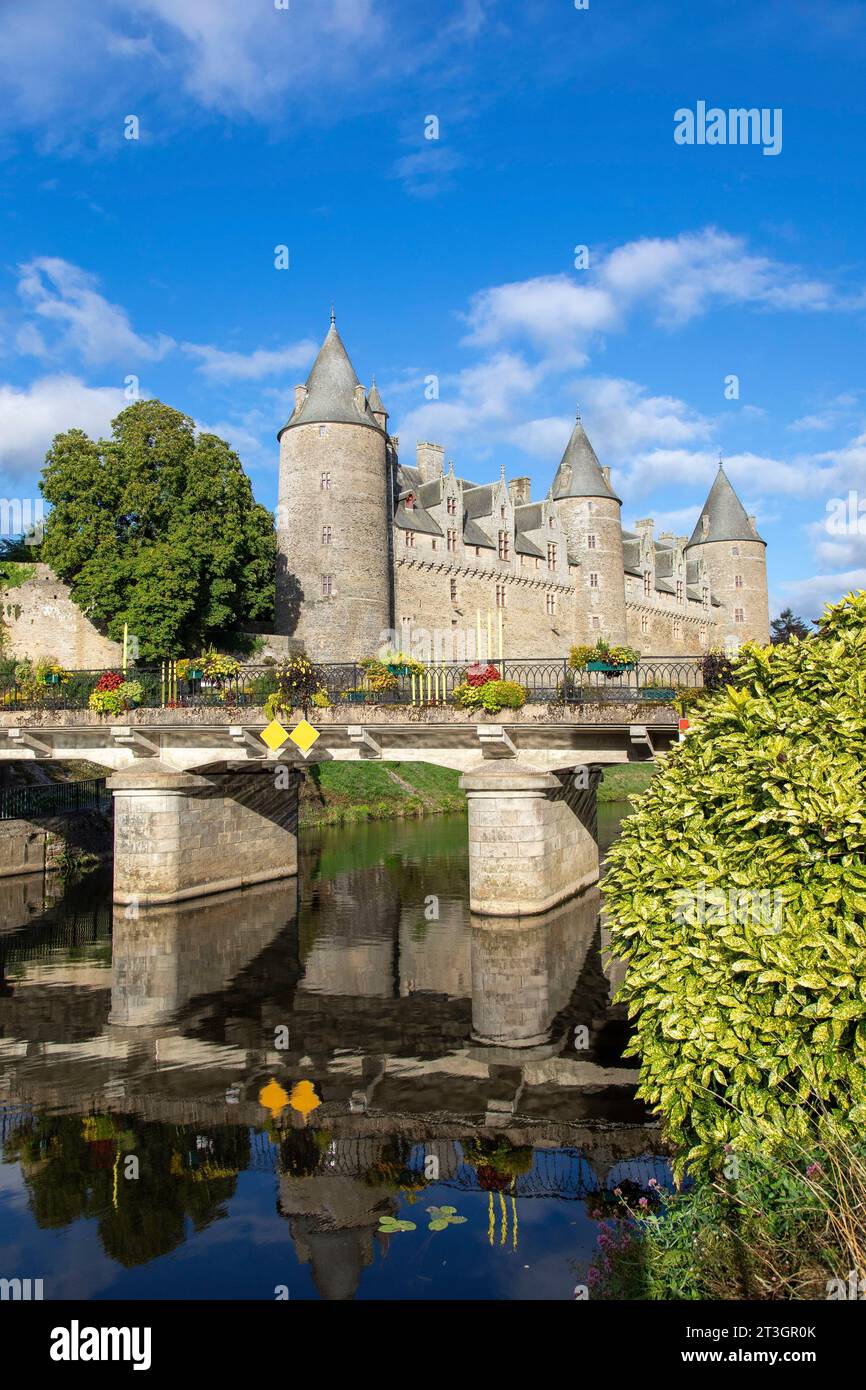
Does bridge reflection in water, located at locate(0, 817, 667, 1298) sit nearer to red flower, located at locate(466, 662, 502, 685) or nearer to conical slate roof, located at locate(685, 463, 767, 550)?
red flower, located at locate(466, 662, 502, 685)

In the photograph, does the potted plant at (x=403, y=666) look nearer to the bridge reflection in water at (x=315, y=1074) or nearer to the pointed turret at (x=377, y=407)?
the bridge reflection in water at (x=315, y=1074)

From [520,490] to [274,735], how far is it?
4529 centimetres

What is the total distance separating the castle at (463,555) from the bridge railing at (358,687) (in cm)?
1624

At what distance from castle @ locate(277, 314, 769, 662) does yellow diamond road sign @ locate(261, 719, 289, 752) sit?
2001cm

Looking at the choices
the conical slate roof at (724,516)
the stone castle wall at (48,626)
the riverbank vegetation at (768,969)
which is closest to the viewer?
the riverbank vegetation at (768,969)

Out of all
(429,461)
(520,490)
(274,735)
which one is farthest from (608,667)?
(520,490)

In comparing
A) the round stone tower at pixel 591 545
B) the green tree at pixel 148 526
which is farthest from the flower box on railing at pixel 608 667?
the round stone tower at pixel 591 545

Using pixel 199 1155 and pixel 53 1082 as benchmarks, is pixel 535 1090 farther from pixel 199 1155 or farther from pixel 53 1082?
pixel 53 1082

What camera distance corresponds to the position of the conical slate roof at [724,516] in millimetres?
70625

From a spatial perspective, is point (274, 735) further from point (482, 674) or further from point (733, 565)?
point (733, 565)

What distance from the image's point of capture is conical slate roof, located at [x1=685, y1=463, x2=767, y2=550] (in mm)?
70625

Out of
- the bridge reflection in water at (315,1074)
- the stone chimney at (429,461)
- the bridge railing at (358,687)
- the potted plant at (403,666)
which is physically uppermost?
the stone chimney at (429,461)

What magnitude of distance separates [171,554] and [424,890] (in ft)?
50.9
